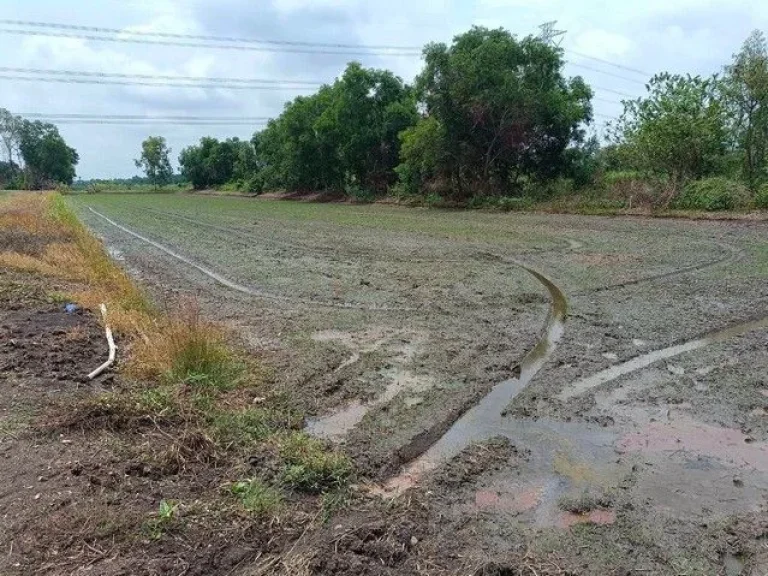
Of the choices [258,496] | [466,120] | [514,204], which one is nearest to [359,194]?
[466,120]

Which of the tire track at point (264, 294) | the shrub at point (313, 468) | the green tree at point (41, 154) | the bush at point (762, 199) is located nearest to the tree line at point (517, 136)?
the bush at point (762, 199)

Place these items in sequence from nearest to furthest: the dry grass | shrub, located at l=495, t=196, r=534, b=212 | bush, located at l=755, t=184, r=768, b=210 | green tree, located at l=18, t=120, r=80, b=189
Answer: the dry grass
bush, located at l=755, t=184, r=768, b=210
shrub, located at l=495, t=196, r=534, b=212
green tree, located at l=18, t=120, r=80, b=189

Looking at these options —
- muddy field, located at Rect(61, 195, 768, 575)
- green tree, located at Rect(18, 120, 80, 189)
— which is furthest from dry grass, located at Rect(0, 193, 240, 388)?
green tree, located at Rect(18, 120, 80, 189)

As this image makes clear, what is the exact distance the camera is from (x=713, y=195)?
2141cm

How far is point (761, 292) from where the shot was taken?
923 cm

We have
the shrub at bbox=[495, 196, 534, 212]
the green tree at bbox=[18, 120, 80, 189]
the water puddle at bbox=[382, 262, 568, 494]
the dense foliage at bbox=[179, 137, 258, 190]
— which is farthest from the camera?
the green tree at bbox=[18, 120, 80, 189]

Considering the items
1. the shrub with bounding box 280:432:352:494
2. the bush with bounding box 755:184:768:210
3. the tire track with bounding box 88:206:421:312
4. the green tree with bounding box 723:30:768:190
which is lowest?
the tire track with bounding box 88:206:421:312

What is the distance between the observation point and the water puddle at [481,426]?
13.4ft

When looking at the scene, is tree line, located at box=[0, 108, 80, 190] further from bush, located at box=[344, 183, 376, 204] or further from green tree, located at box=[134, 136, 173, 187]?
bush, located at box=[344, 183, 376, 204]

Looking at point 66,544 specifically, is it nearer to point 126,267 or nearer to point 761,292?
point 761,292

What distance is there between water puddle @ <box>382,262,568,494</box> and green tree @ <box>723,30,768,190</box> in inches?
799

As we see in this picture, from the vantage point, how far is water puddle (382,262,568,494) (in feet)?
13.4

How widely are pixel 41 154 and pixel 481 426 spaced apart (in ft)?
340

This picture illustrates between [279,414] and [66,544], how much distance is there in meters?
2.11
